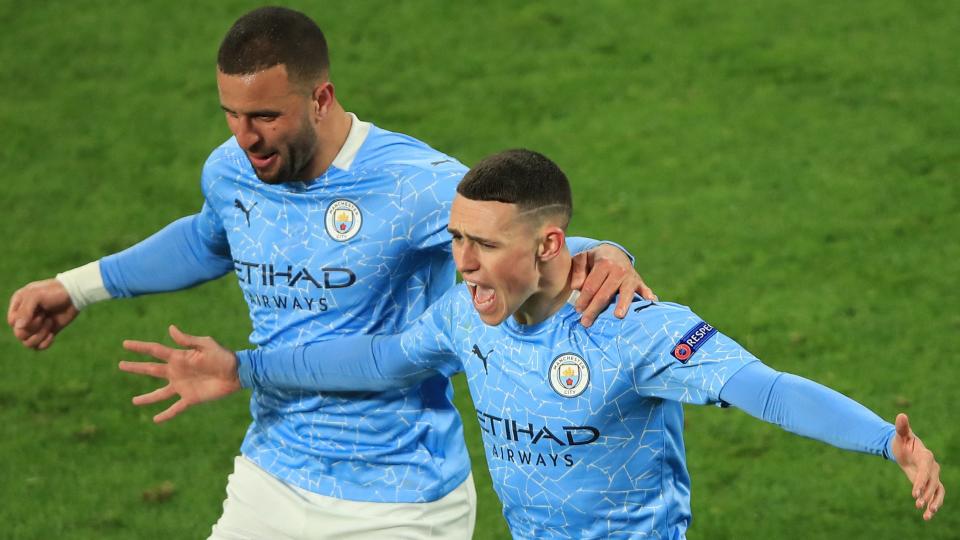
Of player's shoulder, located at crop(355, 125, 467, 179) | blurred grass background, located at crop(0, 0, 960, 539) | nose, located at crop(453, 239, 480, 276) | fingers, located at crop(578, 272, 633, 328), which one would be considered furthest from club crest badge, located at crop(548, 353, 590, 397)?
blurred grass background, located at crop(0, 0, 960, 539)

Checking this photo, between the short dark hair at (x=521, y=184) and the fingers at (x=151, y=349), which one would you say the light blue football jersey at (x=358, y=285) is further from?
the short dark hair at (x=521, y=184)

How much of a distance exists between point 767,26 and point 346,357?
781cm

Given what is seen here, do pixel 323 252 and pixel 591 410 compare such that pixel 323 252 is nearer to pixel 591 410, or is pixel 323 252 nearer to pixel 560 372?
pixel 560 372

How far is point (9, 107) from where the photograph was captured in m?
11.8

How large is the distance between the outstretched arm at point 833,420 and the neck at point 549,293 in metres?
0.62

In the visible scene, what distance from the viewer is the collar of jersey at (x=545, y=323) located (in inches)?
177

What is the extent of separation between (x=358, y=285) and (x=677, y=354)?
4.19 feet

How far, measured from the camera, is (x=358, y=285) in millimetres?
5090

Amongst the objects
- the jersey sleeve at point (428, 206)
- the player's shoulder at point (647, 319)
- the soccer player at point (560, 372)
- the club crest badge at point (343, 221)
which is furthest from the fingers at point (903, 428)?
the club crest badge at point (343, 221)

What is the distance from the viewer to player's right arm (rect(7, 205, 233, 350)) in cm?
562

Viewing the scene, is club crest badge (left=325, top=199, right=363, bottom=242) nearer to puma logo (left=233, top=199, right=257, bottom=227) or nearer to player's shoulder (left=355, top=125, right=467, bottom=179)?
player's shoulder (left=355, top=125, right=467, bottom=179)

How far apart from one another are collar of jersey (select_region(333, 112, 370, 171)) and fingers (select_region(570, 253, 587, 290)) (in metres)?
0.95

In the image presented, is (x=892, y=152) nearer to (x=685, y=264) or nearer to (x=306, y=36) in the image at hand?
(x=685, y=264)

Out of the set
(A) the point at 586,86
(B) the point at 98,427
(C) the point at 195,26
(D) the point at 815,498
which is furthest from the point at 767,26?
(B) the point at 98,427
